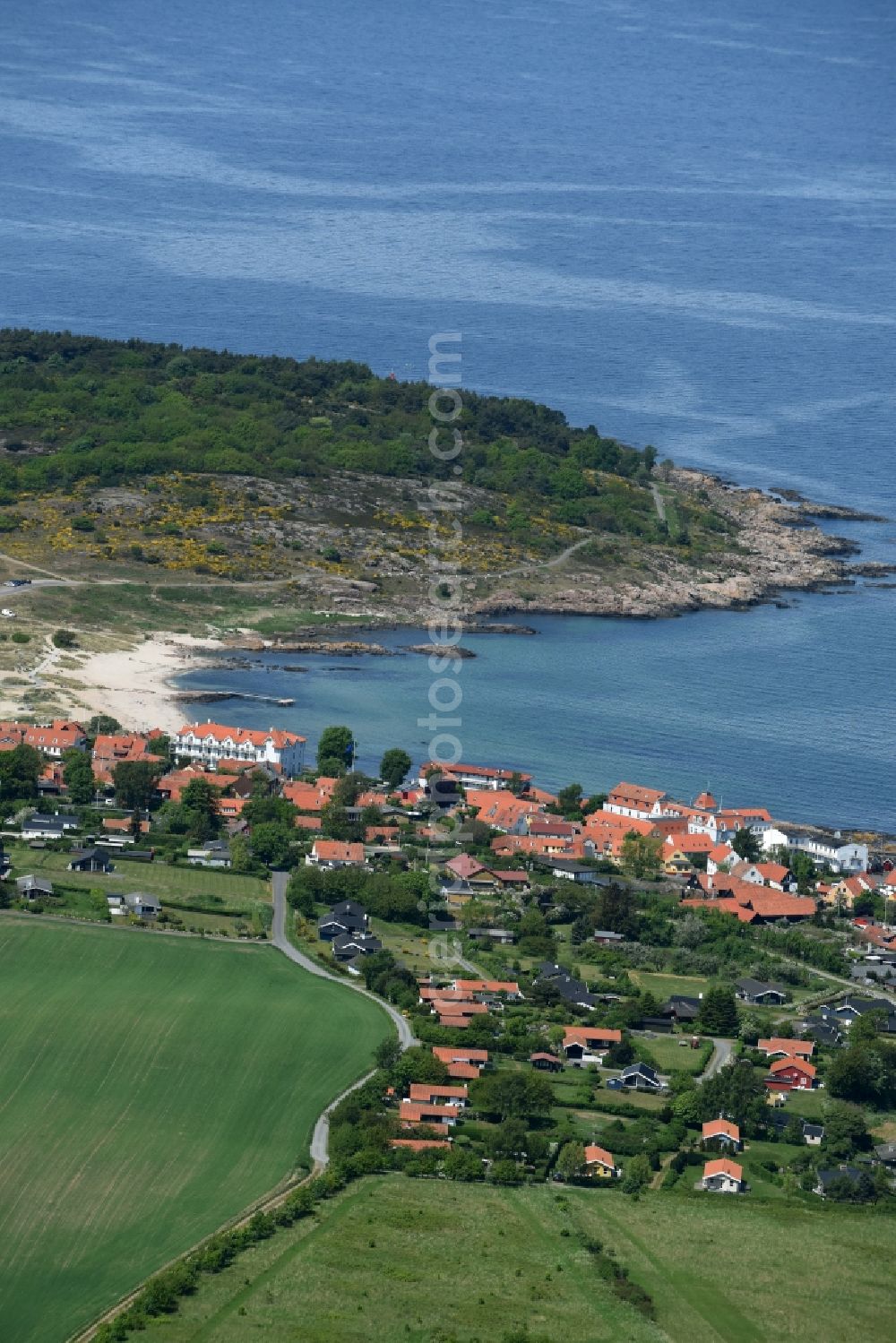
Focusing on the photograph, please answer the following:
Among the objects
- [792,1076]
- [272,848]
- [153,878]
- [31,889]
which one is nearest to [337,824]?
[272,848]

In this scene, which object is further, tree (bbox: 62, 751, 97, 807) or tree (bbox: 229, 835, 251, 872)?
tree (bbox: 62, 751, 97, 807)

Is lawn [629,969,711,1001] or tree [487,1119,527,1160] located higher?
lawn [629,969,711,1001]

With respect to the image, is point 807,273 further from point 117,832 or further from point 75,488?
point 117,832

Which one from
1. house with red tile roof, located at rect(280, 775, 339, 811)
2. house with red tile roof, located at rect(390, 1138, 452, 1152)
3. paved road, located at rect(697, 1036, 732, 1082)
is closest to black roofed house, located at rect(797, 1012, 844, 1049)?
paved road, located at rect(697, 1036, 732, 1082)

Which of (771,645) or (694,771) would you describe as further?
(771,645)

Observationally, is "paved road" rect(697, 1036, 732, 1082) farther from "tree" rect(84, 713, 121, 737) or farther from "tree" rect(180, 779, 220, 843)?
"tree" rect(84, 713, 121, 737)

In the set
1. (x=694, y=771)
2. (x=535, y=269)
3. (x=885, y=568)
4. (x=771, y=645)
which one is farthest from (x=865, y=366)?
(x=694, y=771)
